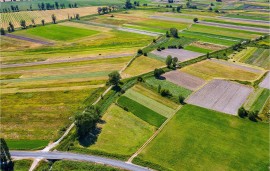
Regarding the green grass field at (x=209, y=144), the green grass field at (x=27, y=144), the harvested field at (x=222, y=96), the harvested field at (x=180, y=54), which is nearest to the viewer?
the green grass field at (x=209, y=144)

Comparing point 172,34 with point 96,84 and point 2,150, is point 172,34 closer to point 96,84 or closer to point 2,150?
point 96,84

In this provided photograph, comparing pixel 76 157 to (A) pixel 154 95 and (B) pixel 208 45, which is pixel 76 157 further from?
(B) pixel 208 45

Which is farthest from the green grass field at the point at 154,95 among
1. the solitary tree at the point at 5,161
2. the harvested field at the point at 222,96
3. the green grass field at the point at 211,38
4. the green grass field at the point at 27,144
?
the green grass field at the point at 211,38

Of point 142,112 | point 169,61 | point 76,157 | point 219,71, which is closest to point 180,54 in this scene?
point 169,61

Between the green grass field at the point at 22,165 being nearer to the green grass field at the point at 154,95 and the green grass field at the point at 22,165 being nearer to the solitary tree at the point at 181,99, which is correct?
the green grass field at the point at 154,95

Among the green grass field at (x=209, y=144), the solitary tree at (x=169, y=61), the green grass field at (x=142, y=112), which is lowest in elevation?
the green grass field at (x=209, y=144)
